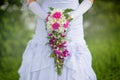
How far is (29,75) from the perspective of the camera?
4730mm

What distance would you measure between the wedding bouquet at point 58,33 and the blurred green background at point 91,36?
11.1 ft

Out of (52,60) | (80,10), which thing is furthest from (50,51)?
(80,10)

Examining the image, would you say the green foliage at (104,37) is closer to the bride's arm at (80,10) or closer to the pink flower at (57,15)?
the bride's arm at (80,10)

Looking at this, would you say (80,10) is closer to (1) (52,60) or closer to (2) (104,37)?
(1) (52,60)

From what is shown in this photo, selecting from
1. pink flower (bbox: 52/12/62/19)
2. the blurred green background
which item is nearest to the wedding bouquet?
pink flower (bbox: 52/12/62/19)

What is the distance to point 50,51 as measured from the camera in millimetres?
4629

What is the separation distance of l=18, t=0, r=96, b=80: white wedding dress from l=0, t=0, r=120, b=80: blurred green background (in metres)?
3.19

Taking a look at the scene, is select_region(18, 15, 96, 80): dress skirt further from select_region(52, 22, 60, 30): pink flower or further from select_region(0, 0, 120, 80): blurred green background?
select_region(0, 0, 120, 80): blurred green background

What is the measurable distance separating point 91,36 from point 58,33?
5.90 m

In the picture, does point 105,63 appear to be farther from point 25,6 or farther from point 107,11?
point 25,6

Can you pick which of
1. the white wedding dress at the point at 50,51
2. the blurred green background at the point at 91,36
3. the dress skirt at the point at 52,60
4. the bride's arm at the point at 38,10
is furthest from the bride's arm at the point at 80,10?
the blurred green background at the point at 91,36

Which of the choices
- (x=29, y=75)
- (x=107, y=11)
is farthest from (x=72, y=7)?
(x=107, y=11)

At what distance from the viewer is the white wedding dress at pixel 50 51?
4.59 metres

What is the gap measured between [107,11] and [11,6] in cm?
247
